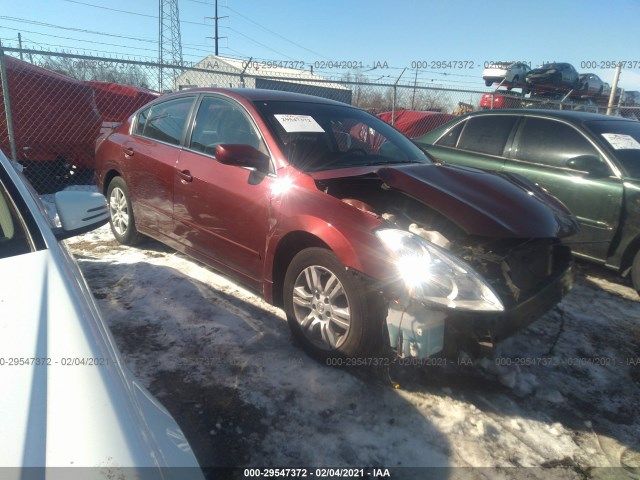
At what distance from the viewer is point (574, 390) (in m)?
2.74

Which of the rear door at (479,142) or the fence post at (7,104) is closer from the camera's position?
the rear door at (479,142)

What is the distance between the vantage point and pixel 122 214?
15.3 feet

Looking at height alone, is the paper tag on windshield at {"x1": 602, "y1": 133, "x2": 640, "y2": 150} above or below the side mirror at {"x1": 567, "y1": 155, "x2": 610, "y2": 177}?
above

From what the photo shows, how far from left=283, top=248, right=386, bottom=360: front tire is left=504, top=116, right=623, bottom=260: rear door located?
2.95 metres

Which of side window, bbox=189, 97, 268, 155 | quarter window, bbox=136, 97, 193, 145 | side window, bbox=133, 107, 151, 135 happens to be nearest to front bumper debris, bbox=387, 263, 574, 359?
side window, bbox=189, 97, 268, 155

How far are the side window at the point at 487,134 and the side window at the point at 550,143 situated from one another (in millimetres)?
201

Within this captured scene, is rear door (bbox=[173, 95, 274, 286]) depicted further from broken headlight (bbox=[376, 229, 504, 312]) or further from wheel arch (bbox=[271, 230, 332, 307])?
broken headlight (bbox=[376, 229, 504, 312])

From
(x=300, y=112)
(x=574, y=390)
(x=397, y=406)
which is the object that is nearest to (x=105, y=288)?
(x=300, y=112)

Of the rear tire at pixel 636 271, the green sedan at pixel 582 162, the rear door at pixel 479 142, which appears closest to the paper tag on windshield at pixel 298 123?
the green sedan at pixel 582 162

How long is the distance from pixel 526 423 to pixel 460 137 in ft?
12.9

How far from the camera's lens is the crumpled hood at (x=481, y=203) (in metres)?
2.49

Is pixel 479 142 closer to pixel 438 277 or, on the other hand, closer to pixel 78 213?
pixel 438 277

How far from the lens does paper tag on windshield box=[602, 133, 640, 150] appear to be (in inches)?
172

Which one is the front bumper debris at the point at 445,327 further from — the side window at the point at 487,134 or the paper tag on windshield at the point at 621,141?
the side window at the point at 487,134
